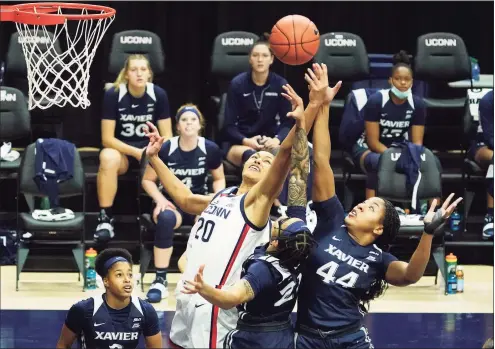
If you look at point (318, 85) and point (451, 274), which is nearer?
point (318, 85)

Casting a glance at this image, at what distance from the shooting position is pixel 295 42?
687cm

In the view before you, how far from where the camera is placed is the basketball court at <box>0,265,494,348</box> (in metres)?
8.88

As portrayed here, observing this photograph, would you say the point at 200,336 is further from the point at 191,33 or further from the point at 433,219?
the point at 191,33

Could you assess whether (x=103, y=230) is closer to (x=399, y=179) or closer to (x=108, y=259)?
(x=399, y=179)

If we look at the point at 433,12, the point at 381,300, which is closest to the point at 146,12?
the point at 433,12

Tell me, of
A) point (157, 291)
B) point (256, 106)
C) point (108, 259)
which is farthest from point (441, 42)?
point (108, 259)

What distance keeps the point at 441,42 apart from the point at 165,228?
367 cm

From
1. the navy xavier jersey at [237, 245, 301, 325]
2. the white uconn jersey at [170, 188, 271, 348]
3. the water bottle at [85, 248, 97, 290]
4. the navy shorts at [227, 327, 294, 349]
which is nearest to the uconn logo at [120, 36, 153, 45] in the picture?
the water bottle at [85, 248, 97, 290]

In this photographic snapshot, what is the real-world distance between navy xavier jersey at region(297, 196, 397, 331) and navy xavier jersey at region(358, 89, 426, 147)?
4545 mm

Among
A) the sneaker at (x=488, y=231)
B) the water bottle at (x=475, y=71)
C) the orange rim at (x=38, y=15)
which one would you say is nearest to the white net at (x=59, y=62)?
the orange rim at (x=38, y=15)

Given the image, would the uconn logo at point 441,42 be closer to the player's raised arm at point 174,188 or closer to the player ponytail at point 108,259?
the player's raised arm at point 174,188

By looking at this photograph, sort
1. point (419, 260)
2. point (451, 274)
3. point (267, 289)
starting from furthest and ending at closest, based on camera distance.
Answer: point (451, 274) → point (419, 260) → point (267, 289)

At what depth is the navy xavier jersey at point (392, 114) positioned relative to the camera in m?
10.7

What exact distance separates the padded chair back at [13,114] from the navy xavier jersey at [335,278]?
5.24 m
